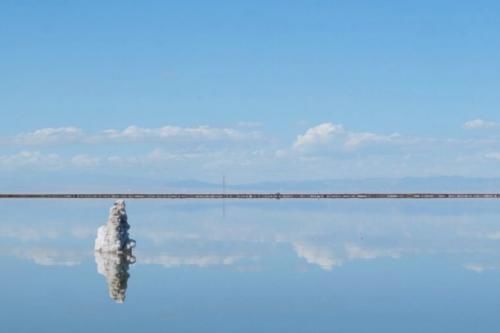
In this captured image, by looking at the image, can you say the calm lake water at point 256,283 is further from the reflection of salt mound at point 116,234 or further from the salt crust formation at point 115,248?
the reflection of salt mound at point 116,234

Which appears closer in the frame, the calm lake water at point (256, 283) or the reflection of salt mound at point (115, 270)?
the calm lake water at point (256, 283)

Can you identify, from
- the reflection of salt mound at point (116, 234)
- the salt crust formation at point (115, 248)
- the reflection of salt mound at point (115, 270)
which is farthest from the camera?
the reflection of salt mound at point (116, 234)

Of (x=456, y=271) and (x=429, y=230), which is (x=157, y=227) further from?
(x=456, y=271)

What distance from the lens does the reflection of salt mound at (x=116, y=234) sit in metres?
30.2

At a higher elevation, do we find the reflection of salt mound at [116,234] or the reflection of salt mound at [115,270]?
the reflection of salt mound at [116,234]

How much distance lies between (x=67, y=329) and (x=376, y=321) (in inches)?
265

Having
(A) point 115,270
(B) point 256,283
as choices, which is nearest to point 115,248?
(A) point 115,270

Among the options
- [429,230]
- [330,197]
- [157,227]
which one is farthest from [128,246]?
[330,197]

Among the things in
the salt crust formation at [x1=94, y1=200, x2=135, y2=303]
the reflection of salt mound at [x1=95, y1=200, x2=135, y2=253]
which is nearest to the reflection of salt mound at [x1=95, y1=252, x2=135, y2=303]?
the salt crust formation at [x1=94, y1=200, x2=135, y2=303]

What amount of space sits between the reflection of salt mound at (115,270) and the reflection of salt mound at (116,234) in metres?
0.27

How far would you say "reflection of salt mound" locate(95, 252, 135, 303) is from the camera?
23.7 metres

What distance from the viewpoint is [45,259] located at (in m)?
31.9

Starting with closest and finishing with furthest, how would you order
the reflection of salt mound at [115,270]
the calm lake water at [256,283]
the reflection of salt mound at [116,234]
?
the calm lake water at [256,283]
the reflection of salt mound at [115,270]
the reflection of salt mound at [116,234]

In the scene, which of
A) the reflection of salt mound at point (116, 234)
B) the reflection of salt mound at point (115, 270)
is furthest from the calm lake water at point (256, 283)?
the reflection of salt mound at point (116, 234)
